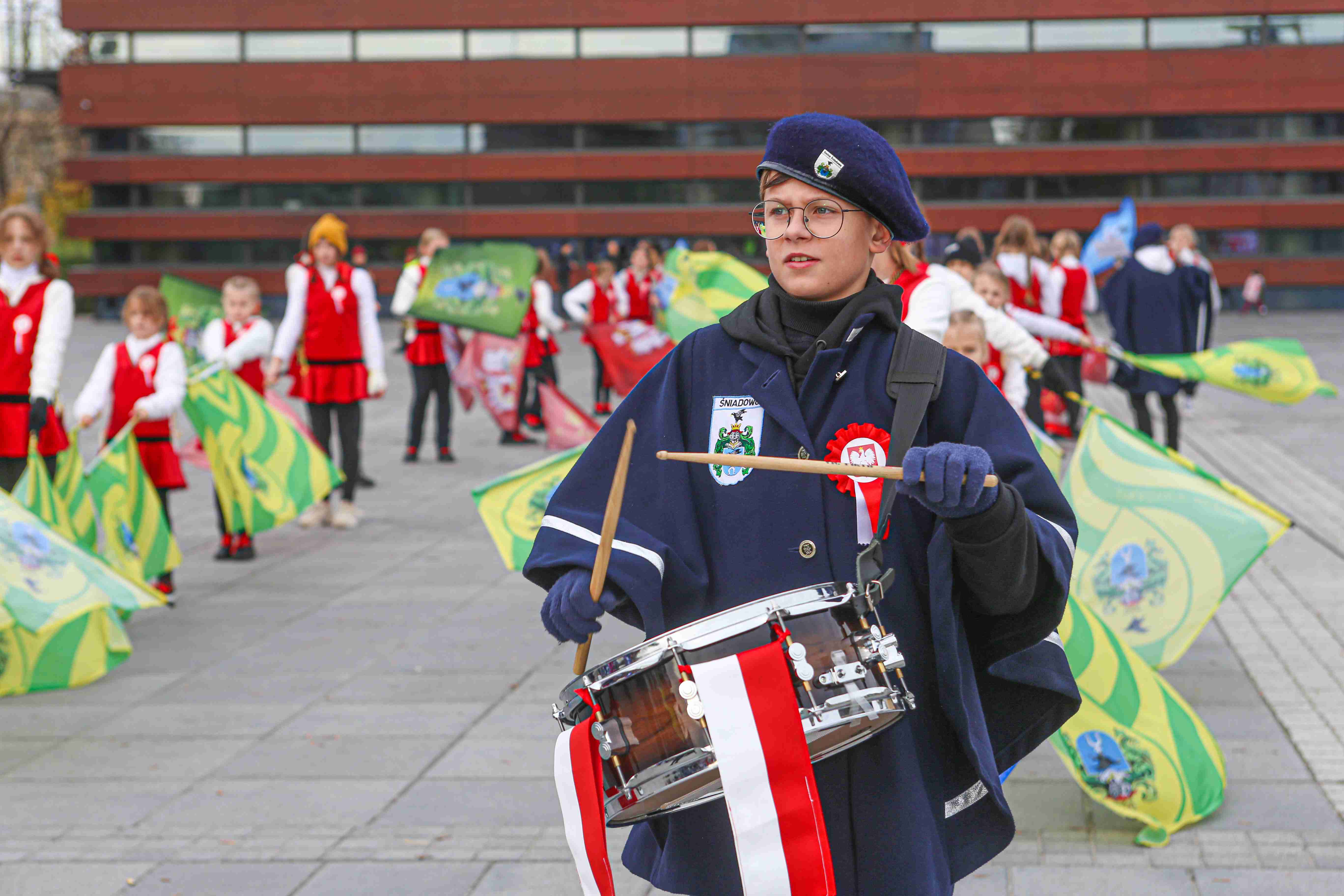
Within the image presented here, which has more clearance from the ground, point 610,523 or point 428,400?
point 610,523

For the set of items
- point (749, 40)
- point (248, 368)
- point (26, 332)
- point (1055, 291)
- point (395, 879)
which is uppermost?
point (749, 40)

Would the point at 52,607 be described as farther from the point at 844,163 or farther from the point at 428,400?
the point at 428,400

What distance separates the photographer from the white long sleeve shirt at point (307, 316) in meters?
9.96

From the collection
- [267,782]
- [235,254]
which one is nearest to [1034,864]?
[267,782]

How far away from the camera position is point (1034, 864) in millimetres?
4070

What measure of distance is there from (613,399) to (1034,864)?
15.4 m

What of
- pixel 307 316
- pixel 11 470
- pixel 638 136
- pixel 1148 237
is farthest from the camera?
pixel 638 136

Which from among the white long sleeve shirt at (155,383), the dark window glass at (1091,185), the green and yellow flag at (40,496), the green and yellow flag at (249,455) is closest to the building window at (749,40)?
the dark window glass at (1091,185)

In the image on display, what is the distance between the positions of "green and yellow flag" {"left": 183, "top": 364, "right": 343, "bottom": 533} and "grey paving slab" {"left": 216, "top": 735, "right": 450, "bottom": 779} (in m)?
3.40

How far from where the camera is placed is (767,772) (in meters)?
2.21

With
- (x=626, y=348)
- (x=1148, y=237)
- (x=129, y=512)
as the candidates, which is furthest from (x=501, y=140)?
(x=129, y=512)

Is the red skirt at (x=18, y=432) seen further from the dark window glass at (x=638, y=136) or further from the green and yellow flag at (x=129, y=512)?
the dark window glass at (x=638, y=136)

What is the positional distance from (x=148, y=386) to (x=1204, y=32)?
125 ft

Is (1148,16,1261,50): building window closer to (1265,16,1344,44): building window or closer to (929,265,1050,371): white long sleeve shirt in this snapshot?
(1265,16,1344,44): building window
